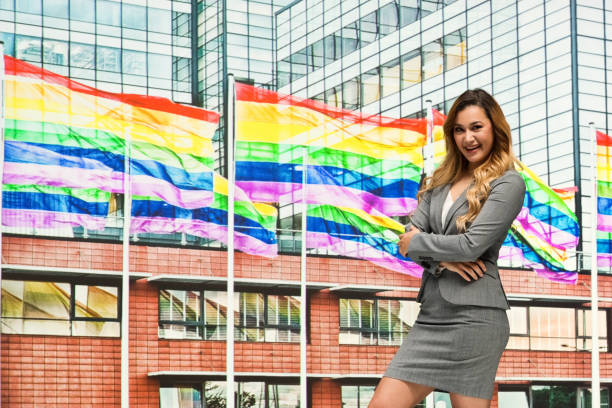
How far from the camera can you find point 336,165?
10.1 metres

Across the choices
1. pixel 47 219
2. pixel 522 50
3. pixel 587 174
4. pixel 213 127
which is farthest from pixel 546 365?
pixel 47 219

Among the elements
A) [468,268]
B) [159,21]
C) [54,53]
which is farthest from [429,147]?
[468,268]

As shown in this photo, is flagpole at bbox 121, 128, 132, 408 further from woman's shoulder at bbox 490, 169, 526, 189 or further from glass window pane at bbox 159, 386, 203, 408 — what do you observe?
woman's shoulder at bbox 490, 169, 526, 189

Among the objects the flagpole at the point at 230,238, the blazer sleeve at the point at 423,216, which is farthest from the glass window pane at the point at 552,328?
the blazer sleeve at the point at 423,216

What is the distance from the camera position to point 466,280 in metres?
2.19

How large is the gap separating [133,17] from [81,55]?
2.03 ft

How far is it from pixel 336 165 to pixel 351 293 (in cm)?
176

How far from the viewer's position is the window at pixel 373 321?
11.2 m

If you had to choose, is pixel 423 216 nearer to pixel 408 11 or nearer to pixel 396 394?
pixel 396 394

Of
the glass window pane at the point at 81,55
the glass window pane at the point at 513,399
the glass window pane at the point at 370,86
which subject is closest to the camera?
the glass window pane at the point at 81,55

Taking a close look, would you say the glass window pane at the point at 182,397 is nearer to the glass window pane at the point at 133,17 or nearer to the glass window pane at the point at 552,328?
the glass window pane at the point at 133,17

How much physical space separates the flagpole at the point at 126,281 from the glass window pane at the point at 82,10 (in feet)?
3.67

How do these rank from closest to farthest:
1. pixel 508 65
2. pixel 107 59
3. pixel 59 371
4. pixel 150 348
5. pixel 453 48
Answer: pixel 59 371
pixel 107 59
pixel 150 348
pixel 453 48
pixel 508 65

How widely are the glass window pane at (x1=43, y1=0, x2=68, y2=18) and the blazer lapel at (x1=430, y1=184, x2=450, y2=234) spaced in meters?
7.37
